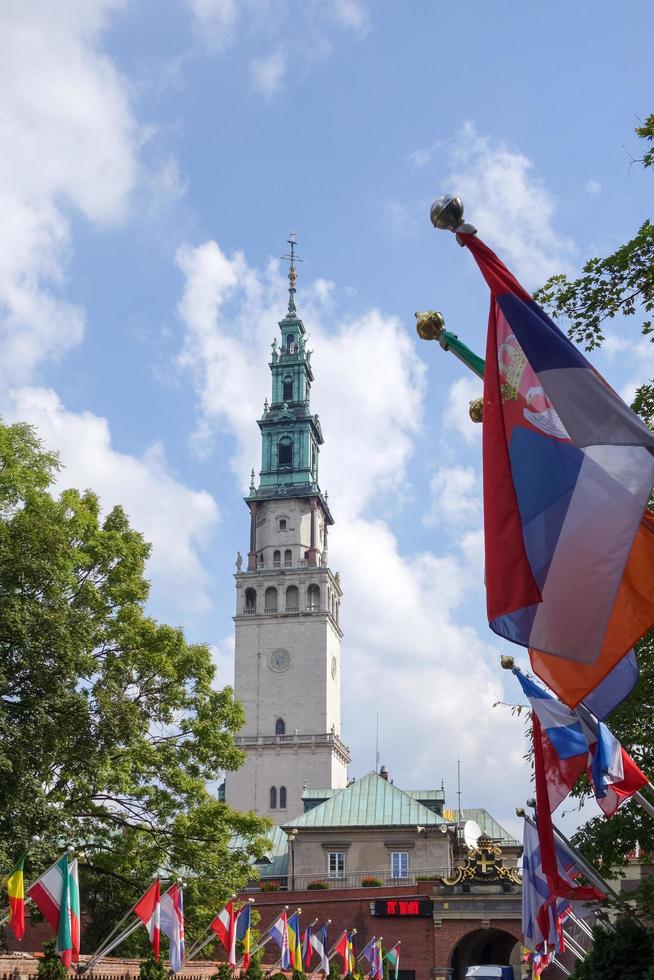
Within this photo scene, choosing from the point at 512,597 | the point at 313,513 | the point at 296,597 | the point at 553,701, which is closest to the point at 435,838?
the point at 296,597

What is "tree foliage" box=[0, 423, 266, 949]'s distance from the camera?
89.6 feet

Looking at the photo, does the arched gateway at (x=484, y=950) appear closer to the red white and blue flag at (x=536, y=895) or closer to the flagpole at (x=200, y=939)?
the flagpole at (x=200, y=939)

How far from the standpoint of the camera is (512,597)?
32.3ft

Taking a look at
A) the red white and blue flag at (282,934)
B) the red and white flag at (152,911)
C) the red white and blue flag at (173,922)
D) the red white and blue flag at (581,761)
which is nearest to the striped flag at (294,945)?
the red white and blue flag at (282,934)

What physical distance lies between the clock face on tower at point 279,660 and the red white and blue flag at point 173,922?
239ft

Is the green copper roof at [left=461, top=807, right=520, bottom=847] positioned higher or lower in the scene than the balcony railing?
higher

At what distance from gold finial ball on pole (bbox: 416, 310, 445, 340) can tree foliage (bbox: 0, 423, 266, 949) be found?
17210 millimetres

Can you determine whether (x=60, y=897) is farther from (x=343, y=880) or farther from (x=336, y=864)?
(x=336, y=864)

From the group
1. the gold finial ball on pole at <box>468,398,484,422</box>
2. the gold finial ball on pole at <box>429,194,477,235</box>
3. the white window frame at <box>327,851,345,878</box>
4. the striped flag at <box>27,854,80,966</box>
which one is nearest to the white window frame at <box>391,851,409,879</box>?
the white window frame at <box>327,851,345,878</box>

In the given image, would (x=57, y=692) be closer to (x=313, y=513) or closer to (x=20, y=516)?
(x=20, y=516)

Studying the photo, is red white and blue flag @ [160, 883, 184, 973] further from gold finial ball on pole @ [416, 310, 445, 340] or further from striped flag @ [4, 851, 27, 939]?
gold finial ball on pole @ [416, 310, 445, 340]

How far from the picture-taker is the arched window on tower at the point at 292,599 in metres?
104

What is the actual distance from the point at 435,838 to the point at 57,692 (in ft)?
153

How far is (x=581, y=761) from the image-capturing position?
16.0m
